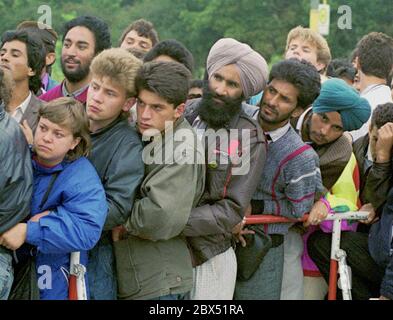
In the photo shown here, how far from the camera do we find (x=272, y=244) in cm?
484

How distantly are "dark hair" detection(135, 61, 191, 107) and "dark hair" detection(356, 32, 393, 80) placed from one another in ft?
8.87

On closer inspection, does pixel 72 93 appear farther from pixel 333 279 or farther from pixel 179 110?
pixel 333 279

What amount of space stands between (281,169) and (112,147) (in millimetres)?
1031

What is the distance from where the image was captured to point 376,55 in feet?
22.1

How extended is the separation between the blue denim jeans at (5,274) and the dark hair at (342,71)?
5.00 metres

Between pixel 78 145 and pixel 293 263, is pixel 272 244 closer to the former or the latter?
pixel 293 263

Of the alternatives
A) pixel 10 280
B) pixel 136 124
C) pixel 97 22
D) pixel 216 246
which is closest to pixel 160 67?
pixel 136 124

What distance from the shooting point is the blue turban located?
506 cm

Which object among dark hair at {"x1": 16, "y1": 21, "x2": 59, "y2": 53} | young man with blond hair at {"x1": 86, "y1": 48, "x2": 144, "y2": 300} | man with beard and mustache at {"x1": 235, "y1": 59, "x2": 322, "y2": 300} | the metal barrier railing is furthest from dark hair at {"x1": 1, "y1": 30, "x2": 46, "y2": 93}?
the metal barrier railing

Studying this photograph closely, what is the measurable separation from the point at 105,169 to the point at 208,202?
25.3 inches

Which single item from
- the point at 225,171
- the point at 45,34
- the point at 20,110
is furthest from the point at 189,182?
the point at 45,34

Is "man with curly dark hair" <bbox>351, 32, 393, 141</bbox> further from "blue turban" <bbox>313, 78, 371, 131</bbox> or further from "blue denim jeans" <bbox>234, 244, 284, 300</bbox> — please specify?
"blue denim jeans" <bbox>234, 244, 284, 300</bbox>

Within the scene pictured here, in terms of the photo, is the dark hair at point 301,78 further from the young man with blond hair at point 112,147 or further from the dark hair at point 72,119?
the dark hair at point 72,119

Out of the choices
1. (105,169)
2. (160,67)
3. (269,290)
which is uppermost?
(160,67)
